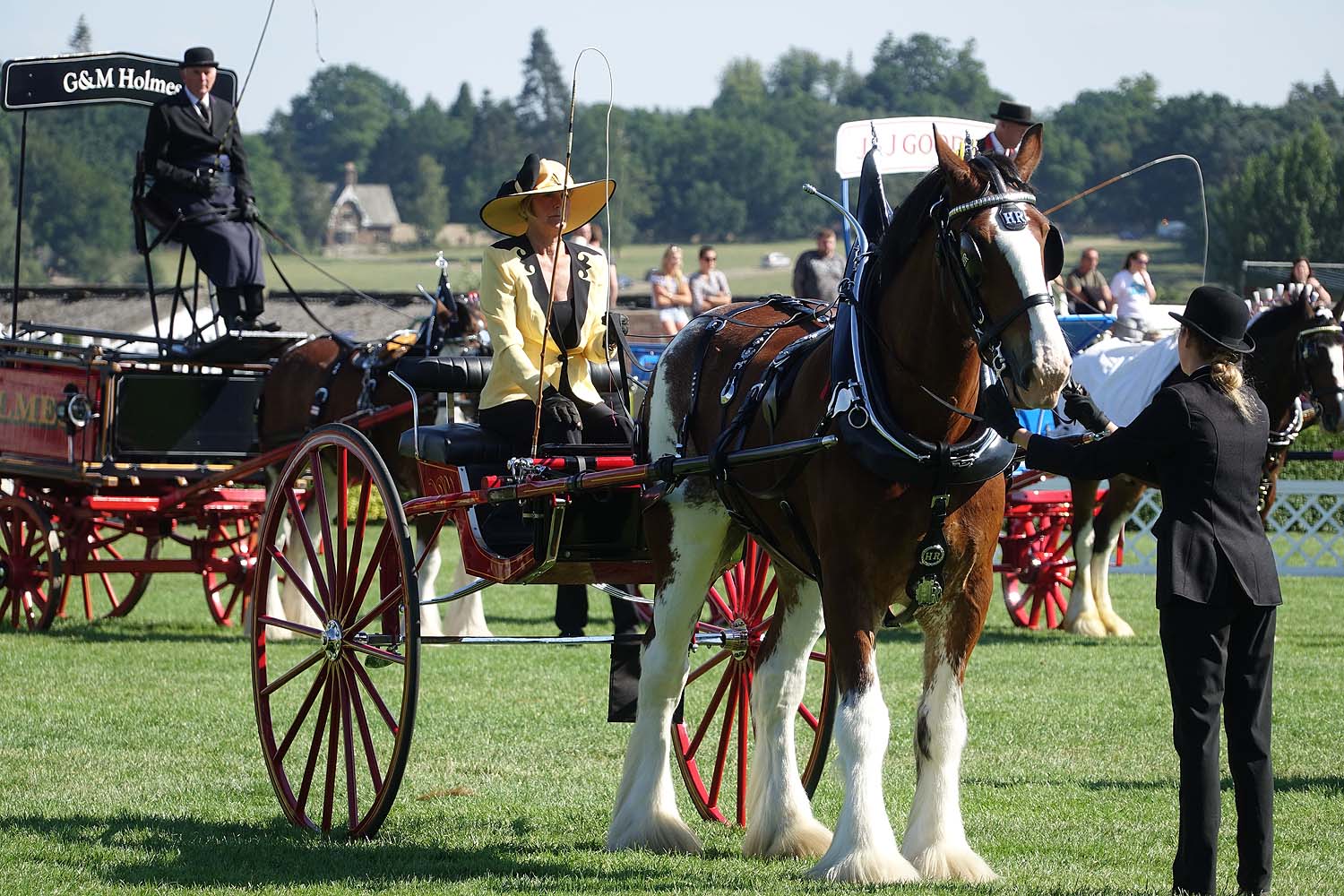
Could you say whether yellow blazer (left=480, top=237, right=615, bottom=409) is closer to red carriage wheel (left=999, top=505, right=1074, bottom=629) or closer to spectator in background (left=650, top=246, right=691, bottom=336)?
red carriage wheel (left=999, top=505, right=1074, bottom=629)

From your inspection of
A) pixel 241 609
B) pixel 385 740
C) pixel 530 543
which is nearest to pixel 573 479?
pixel 530 543

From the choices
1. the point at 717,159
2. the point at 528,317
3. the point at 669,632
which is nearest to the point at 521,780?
the point at 669,632

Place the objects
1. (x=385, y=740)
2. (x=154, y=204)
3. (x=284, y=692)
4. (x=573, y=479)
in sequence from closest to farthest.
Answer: (x=573, y=479) < (x=385, y=740) < (x=284, y=692) < (x=154, y=204)

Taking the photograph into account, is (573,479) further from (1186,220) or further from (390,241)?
(390,241)

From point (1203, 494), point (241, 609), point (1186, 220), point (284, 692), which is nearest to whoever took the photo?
point (1203, 494)

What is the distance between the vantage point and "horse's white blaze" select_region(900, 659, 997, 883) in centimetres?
552

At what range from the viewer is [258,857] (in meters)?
6.14

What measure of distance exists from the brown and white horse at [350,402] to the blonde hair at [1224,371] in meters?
6.85

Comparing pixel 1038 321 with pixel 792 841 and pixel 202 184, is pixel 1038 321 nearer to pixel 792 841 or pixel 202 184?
pixel 792 841

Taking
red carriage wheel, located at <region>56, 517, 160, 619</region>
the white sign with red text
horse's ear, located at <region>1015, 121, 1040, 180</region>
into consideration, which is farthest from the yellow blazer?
red carriage wheel, located at <region>56, 517, 160, 619</region>

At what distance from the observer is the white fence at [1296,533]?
16.4 meters

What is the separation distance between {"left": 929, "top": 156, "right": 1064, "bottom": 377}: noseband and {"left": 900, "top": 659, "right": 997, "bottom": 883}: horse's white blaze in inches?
47.1

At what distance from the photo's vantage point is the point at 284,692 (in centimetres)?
988

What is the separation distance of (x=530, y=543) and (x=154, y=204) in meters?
6.26
